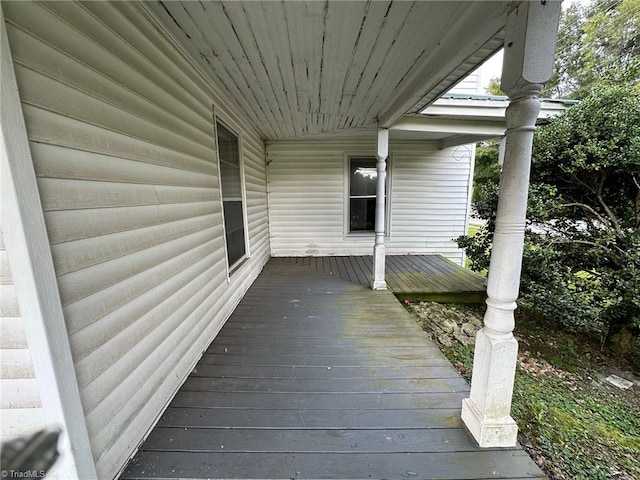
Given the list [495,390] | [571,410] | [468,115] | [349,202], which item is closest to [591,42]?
[468,115]

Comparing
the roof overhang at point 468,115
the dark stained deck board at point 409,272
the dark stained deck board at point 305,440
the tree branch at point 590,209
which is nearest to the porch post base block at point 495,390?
the dark stained deck board at point 305,440

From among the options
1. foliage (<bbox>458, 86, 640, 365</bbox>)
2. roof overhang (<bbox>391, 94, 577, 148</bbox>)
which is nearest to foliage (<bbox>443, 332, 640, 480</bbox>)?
foliage (<bbox>458, 86, 640, 365</bbox>)

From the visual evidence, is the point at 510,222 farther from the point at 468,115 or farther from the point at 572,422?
the point at 468,115

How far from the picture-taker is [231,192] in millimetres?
3414

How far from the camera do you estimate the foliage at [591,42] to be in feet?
42.1

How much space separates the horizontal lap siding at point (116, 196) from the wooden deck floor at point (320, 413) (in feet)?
0.76

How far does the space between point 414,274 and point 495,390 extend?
328 cm

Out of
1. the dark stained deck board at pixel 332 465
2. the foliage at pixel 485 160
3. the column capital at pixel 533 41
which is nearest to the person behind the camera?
the column capital at pixel 533 41

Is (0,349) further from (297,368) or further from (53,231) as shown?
(297,368)

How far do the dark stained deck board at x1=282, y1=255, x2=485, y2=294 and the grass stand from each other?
3.39 ft

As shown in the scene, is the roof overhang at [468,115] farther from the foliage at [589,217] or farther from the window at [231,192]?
the window at [231,192]

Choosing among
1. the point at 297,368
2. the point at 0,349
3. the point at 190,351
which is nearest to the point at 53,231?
the point at 0,349

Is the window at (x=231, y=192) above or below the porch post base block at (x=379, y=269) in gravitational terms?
above

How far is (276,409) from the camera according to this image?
1.77 metres
